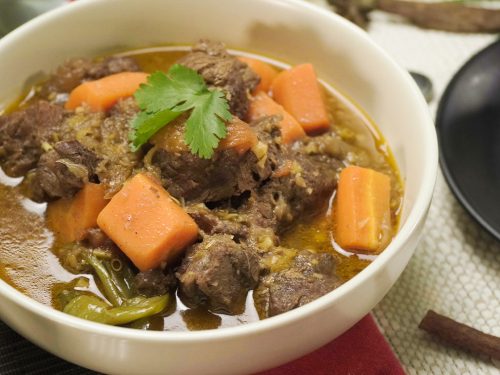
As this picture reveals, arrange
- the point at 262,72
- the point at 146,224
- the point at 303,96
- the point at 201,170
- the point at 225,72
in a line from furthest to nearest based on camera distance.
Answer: the point at 262,72 < the point at 303,96 < the point at 225,72 < the point at 201,170 < the point at 146,224

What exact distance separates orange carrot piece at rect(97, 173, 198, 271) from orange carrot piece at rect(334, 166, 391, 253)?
0.61 meters

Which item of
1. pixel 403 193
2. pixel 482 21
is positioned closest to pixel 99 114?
pixel 403 193

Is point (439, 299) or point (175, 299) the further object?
point (439, 299)

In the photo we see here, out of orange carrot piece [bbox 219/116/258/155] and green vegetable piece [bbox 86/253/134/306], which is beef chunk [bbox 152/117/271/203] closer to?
orange carrot piece [bbox 219/116/258/155]

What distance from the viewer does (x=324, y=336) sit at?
209cm

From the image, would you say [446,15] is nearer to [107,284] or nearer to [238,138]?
[238,138]

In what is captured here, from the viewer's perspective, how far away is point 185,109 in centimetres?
Answer: 244

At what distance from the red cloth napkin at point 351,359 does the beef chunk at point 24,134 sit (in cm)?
127

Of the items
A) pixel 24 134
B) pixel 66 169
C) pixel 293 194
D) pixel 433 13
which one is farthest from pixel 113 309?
pixel 433 13

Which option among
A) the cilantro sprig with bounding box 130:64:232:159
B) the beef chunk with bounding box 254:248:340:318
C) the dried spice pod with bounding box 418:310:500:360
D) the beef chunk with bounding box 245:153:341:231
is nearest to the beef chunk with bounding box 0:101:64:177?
the cilantro sprig with bounding box 130:64:232:159

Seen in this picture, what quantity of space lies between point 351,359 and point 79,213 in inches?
44.5

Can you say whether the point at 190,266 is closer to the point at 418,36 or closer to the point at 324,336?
the point at 324,336

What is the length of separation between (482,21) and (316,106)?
1.63 metres

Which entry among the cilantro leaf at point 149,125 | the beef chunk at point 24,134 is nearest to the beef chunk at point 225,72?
the cilantro leaf at point 149,125
